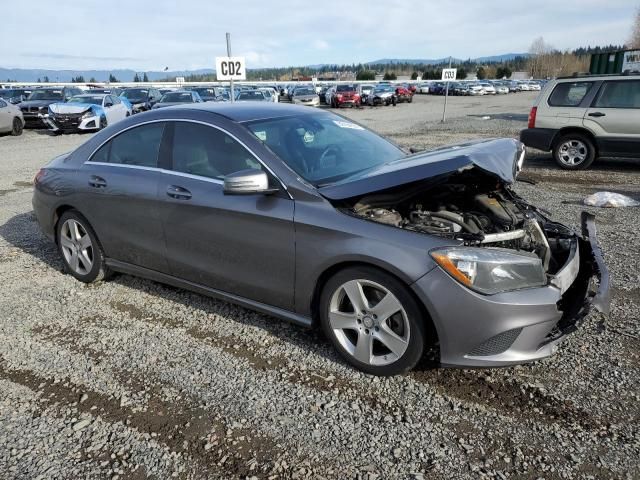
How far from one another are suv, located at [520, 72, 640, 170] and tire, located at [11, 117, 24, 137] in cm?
1840

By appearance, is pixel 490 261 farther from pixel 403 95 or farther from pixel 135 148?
pixel 403 95

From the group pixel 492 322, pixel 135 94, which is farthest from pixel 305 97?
pixel 492 322

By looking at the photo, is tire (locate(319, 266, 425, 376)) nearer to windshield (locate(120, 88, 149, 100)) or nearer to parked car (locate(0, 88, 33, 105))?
windshield (locate(120, 88, 149, 100))

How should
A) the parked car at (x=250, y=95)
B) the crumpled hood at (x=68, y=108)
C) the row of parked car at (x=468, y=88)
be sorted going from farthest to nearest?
the row of parked car at (x=468, y=88)
the parked car at (x=250, y=95)
the crumpled hood at (x=68, y=108)

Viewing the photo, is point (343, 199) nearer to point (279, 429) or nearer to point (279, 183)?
point (279, 183)

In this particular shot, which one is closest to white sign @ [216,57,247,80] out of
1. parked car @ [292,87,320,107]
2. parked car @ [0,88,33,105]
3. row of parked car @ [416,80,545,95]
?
parked car @ [0,88,33,105]

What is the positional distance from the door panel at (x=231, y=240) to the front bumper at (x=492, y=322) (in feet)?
3.21

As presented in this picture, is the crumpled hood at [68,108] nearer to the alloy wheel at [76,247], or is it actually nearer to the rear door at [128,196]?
the alloy wheel at [76,247]

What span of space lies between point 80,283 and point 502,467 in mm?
3996

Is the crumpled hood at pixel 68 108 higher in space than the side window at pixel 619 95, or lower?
lower

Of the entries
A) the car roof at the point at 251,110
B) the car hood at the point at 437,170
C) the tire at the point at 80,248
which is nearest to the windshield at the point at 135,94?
the tire at the point at 80,248

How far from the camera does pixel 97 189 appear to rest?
14.0 feet

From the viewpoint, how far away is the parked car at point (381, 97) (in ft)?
120

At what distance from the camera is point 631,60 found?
20.5 meters
